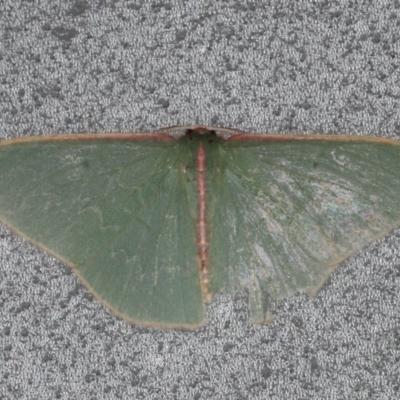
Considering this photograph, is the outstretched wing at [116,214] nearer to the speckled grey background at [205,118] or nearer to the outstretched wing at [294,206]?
the outstretched wing at [294,206]

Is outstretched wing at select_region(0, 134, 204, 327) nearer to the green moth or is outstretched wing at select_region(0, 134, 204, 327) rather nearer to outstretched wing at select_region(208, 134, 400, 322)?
the green moth

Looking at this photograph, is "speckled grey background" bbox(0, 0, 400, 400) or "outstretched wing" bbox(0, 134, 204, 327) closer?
"outstretched wing" bbox(0, 134, 204, 327)

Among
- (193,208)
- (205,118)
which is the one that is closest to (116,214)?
(193,208)

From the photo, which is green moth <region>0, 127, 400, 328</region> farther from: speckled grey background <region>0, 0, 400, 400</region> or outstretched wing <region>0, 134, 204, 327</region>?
speckled grey background <region>0, 0, 400, 400</region>

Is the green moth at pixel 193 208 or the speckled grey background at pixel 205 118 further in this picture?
the speckled grey background at pixel 205 118

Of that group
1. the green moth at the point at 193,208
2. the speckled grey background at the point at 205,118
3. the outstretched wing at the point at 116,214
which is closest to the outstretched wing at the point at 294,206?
the green moth at the point at 193,208

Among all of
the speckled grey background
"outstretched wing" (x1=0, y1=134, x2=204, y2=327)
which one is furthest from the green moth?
the speckled grey background

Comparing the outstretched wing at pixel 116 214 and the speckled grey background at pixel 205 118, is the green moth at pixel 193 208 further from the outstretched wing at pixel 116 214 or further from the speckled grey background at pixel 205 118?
the speckled grey background at pixel 205 118
